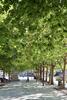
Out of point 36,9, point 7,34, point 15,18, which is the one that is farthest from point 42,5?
point 7,34

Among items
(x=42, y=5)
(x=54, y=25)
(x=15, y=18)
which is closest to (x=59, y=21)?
(x=54, y=25)

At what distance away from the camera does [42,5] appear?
10797mm

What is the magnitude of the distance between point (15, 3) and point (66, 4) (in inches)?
59.6

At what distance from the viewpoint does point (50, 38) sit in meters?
18.7

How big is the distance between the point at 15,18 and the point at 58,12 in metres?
1.64

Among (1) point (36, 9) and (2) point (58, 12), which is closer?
(1) point (36, 9)

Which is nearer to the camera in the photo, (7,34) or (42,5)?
(42,5)

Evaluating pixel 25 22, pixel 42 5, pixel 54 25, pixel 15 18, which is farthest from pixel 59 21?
pixel 42 5

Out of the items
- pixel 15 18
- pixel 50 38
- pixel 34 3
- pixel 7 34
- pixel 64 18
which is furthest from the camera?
pixel 7 34

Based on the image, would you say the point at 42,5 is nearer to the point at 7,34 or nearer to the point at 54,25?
the point at 54,25

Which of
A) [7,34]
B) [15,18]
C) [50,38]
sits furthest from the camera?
[7,34]

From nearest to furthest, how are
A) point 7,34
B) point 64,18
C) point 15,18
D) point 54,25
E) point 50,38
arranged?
1. point 15,18
2. point 64,18
3. point 54,25
4. point 50,38
5. point 7,34

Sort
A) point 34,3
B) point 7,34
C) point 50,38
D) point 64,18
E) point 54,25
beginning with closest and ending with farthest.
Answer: point 34,3, point 64,18, point 54,25, point 50,38, point 7,34

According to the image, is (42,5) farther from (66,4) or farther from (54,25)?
(54,25)
